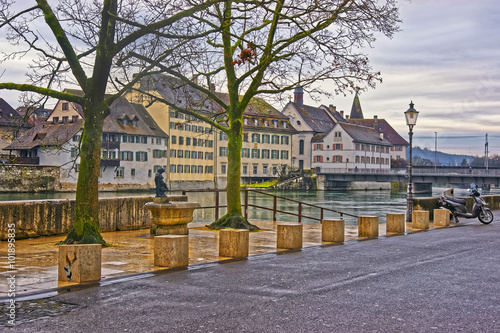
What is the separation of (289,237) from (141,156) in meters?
81.7

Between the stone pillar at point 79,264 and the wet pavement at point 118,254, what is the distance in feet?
0.51

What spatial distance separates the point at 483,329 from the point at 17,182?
7980 cm

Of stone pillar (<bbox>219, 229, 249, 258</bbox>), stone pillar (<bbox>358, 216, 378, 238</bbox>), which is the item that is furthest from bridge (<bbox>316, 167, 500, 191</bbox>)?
stone pillar (<bbox>219, 229, 249, 258</bbox>)

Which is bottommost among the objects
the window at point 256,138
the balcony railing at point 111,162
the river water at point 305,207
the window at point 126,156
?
the river water at point 305,207

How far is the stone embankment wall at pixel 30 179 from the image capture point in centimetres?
7975

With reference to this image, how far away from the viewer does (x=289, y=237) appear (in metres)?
15.4

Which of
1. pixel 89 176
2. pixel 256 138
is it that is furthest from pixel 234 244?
pixel 256 138

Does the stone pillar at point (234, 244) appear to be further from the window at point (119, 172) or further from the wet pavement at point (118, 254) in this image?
the window at point (119, 172)

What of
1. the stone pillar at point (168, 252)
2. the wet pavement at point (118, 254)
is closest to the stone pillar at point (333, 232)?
the wet pavement at point (118, 254)

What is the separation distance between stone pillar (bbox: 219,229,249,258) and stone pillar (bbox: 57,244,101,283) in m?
3.72

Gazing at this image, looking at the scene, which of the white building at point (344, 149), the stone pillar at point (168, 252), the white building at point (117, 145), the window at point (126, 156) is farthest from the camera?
the white building at point (344, 149)

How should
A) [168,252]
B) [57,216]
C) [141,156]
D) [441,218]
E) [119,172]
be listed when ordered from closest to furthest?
[168,252]
[57,216]
[441,218]
[119,172]
[141,156]

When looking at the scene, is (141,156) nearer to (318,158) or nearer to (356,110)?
(318,158)

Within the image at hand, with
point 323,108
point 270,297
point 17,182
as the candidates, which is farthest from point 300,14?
point 323,108
